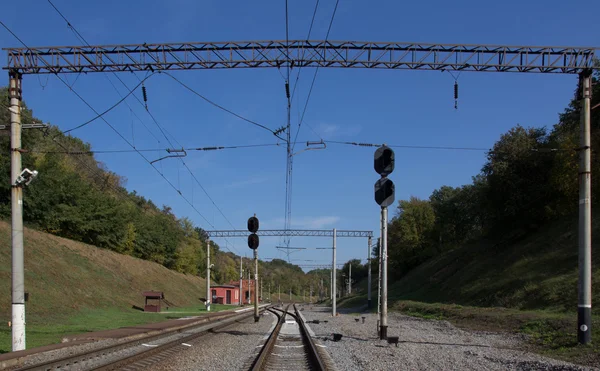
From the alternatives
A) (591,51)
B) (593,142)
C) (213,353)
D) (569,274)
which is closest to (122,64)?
(213,353)

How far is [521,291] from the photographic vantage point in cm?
3278

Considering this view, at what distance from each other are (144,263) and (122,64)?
62537 mm

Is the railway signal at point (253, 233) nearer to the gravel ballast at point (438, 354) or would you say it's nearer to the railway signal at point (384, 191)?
the gravel ballast at point (438, 354)

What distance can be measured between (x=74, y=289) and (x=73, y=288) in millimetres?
168

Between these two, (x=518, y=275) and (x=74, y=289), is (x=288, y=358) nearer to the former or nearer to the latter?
(x=518, y=275)

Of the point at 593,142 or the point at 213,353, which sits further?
the point at 593,142

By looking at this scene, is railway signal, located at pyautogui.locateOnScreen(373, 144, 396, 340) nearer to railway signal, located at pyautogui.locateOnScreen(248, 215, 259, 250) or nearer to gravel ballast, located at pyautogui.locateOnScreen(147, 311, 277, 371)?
gravel ballast, located at pyautogui.locateOnScreen(147, 311, 277, 371)

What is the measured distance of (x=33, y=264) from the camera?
43531mm

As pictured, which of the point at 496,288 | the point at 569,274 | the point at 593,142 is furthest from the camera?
the point at 593,142

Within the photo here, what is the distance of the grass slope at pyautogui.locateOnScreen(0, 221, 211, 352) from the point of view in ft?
91.8

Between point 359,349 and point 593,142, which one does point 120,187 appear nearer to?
point 593,142

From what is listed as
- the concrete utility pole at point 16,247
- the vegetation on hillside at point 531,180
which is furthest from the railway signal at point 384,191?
the vegetation on hillside at point 531,180

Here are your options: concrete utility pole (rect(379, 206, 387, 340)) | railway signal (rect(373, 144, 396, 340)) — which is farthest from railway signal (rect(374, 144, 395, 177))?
concrete utility pole (rect(379, 206, 387, 340))

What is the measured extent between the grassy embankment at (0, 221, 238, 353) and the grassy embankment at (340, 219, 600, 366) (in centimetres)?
1704
